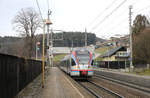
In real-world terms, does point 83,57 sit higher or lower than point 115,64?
higher

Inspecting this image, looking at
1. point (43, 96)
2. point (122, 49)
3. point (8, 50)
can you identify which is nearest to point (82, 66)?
point (8, 50)

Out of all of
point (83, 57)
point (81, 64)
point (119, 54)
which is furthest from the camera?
point (119, 54)

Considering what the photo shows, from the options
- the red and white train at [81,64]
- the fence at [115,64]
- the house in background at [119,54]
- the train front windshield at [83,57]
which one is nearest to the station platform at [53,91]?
the red and white train at [81,64]

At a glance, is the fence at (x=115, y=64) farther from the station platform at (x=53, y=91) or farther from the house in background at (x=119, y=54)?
the station platform at (x=53, y=91)

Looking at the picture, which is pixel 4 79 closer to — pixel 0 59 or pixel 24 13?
pixel 0 59

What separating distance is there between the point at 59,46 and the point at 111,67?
1276 cm

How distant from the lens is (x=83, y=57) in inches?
702

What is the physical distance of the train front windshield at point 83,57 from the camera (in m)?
17.6

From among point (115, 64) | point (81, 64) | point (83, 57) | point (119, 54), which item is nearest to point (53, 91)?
point (81, 64)

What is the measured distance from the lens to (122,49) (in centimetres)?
5231

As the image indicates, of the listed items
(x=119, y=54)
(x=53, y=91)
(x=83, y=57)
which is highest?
(x=119, y=54)

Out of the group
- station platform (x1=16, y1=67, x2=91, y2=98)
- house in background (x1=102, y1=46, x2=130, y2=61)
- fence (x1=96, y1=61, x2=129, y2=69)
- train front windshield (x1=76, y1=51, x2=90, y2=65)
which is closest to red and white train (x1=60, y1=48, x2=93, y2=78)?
train front windshield (x1=76, y1=51, x2=90, y2=65)

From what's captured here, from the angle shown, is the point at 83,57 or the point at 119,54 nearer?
the point at 83,57

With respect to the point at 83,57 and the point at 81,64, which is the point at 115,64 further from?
the point at 81,64
